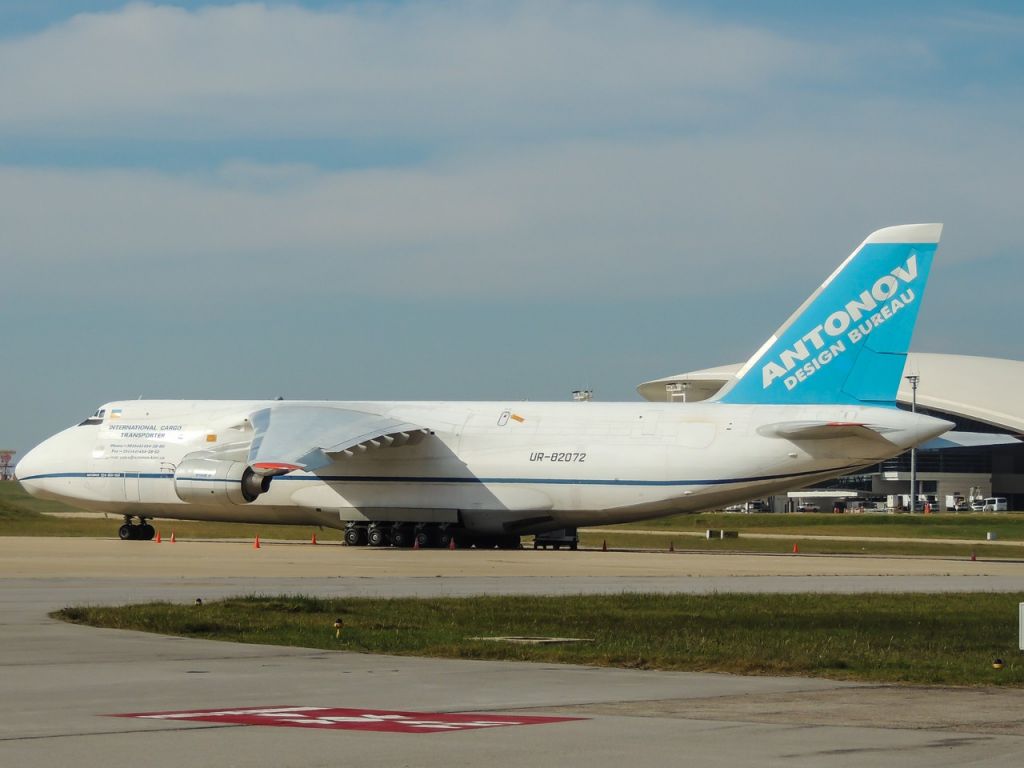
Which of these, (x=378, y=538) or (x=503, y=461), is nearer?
(x=503, y=461)

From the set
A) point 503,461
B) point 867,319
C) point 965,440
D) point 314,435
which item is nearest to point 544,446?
point 503,461

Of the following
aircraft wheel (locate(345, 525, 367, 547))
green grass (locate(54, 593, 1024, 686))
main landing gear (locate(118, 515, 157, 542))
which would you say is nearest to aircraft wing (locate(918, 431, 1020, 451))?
aircraft wheel (locate(345, 525, 367, 547))

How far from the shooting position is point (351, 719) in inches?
431

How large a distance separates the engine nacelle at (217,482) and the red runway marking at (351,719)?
33.0m

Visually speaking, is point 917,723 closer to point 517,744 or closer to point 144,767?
point 517,744

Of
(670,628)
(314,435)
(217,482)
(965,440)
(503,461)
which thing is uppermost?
(965,440)

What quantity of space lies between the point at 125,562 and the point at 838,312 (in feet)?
67.9

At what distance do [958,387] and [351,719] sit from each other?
110 metres

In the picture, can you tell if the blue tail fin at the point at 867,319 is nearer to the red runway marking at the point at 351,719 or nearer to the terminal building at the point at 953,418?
the red runway marking at the point at 351,719

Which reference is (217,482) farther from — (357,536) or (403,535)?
(403,535)

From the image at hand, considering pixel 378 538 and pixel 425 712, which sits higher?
pixel 378 538

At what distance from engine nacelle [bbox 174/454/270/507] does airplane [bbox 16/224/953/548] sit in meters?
0.05

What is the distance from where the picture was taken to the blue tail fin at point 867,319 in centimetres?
4303

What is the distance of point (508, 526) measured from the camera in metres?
46.7
